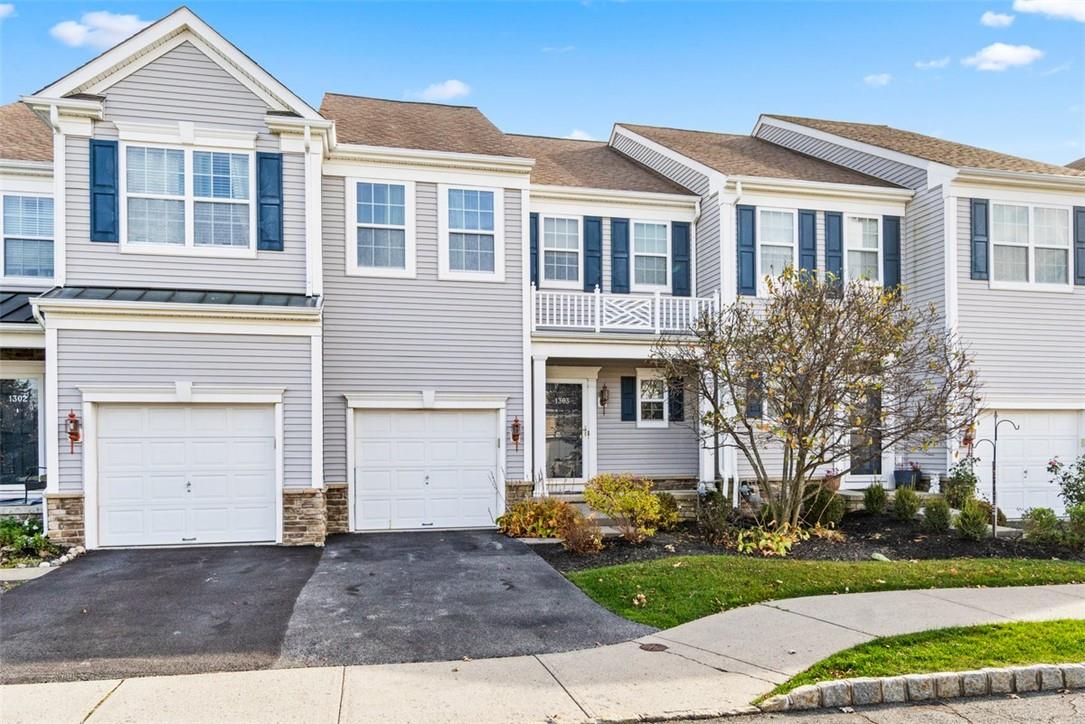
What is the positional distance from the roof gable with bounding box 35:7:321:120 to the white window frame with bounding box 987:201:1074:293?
13955 millimetres

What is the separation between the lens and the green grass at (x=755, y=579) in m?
7.96

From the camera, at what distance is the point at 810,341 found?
10672 mm

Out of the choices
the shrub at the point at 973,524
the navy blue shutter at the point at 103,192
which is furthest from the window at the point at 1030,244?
the navy blue shutter at the point at 103,192

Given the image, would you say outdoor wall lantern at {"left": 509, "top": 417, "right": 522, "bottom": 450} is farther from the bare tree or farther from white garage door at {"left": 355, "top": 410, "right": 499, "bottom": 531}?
the bare tree

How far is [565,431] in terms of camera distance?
15.6 meters

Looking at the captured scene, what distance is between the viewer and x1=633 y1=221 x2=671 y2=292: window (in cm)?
1599

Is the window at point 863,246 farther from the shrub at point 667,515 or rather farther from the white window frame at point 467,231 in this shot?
the white window frame at point 467,231

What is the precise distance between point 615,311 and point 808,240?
486 cm

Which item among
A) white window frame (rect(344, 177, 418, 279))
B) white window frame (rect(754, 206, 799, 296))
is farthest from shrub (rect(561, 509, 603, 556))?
white window frame (rect(754, 206, 799, 296))

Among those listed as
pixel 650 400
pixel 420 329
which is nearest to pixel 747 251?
pixel 650 400

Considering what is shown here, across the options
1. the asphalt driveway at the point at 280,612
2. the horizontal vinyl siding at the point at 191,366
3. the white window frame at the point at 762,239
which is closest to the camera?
the asphalt driveway at the point at 280,612

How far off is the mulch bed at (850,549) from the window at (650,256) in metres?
6.10

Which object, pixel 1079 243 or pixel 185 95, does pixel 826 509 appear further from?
pixel 185 95

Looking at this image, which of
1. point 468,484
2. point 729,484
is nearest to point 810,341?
point 729,484
